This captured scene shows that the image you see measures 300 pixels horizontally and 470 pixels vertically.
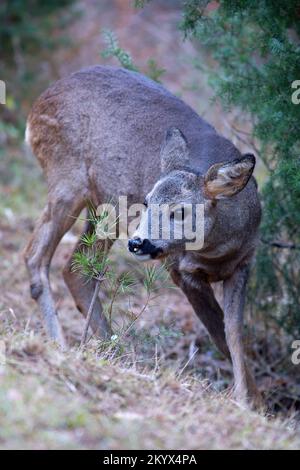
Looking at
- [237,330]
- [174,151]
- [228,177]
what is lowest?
[237,330]

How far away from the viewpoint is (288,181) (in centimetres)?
714

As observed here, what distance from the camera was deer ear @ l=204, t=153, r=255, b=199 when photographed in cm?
649

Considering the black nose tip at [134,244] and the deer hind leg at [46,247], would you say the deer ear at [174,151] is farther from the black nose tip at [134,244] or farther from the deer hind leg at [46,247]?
the deer hind leg at [46,247]

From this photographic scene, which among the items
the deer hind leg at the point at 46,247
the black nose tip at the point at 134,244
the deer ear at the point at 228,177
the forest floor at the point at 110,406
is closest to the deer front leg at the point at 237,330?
the forest floor at the point at 110,406

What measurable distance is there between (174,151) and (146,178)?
2.04 ft

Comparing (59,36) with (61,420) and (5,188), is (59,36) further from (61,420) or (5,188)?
(61,420)

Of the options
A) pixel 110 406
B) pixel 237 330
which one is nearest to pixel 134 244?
pixel 237 330

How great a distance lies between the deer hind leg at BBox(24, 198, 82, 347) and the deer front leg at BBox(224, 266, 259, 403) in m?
1.60

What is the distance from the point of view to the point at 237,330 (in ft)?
23.5

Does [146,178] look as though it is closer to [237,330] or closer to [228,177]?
[228,177]

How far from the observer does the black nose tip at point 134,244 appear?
6409 millimetres

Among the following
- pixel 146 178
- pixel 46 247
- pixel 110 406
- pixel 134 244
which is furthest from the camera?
pixel 46 247
